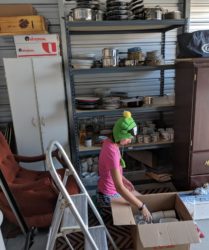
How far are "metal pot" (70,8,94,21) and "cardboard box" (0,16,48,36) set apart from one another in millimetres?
432

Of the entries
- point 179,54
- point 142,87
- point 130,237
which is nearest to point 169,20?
point 179,54

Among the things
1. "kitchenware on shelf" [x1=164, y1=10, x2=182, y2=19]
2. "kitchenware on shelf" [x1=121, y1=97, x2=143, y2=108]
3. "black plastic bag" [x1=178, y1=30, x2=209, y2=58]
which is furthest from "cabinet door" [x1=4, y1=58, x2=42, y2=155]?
"black plastic bag" [x1=178, y1=30, x2=209, y2=58]

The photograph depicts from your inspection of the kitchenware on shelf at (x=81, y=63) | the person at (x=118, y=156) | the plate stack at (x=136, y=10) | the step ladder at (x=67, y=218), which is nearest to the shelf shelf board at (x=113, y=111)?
the kitchenware on shelf at (x=81, y=63)

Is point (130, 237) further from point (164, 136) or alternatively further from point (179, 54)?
point (179, 54)

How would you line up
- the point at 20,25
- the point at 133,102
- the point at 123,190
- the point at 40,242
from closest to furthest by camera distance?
1. the point at 123,190
2. the point at 40,242
3. the point at 20,25
4. the point at 133,102

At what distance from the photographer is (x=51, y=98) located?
8.05 feet

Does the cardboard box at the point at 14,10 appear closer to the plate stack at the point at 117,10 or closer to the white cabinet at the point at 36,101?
the white cabinet at the point at 36,101

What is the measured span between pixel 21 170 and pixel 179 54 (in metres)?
2.10

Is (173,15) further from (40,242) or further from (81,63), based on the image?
(40,242)

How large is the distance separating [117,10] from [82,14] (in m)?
0.34

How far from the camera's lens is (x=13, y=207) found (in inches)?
72.8

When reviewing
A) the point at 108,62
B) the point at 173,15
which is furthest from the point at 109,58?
the point at 173,15

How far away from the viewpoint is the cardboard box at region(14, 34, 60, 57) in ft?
7.66

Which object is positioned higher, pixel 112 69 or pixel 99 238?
pixel 112 69
